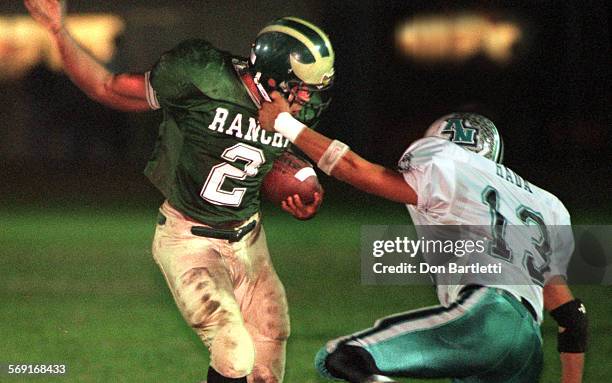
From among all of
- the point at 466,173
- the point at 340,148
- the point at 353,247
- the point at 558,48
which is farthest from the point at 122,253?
the point at 558,48

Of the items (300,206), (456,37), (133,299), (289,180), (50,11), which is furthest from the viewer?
(133,299)

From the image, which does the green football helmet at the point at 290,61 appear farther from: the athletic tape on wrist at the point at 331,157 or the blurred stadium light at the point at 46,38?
the blurred stadium light at the point at 46,38

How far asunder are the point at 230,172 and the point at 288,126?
15.5 inches

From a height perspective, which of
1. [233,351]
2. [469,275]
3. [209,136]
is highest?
[469,275]

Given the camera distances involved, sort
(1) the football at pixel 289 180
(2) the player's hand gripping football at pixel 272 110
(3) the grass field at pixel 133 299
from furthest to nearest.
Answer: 1. (3) the grass field at pixel 133 299
2. (1) the football at pixel 289 180
3. (2) the player's hand gripping football at pixel 272 110

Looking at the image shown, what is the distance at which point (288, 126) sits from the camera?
380 centimetres

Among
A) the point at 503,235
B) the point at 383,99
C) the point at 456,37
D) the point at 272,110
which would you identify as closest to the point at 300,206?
the point at 272,110

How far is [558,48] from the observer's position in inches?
187

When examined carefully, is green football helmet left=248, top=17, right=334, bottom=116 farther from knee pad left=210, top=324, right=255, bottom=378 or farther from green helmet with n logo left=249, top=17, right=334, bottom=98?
knee pad left=210, top=324, right=255, bottom=378

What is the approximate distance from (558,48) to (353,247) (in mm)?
1470

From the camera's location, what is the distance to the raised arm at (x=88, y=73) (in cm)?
421

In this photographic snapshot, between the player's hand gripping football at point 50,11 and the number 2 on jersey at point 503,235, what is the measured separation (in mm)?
2010

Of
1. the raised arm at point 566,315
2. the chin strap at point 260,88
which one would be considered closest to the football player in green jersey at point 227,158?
the chin strap at point 260,88

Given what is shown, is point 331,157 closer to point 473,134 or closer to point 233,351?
point 473,134
